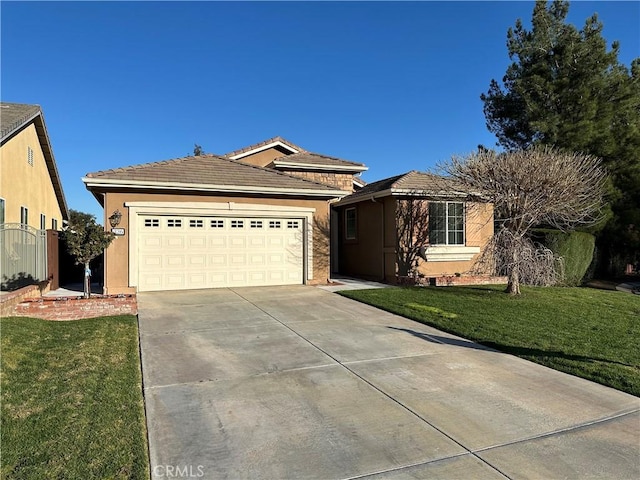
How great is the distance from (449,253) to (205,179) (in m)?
8.59

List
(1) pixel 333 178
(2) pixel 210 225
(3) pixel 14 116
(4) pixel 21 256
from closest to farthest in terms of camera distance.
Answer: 1. (4) pixel 21 256
2. (2) pixel 210 225
3. (3) pixel 14 116
4. (1) pixel 333 178

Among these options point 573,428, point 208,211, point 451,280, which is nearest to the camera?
point 573,428

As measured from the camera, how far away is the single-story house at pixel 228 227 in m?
12.0

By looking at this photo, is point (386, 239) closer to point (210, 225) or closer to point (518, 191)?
point (518, 191)

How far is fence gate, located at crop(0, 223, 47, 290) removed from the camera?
956 centimetres

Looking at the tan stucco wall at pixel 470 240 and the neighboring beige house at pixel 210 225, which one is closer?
the neighboring beige house at pixel 210 225

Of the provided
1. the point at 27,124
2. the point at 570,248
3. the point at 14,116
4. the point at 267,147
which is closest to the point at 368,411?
the point at 14,116

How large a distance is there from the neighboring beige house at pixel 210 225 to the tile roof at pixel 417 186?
78.2 inches

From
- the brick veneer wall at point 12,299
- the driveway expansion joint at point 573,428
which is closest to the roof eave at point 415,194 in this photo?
the driveway expansion joint at point 573,428

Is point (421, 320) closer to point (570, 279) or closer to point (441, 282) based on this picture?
point (441, 282)

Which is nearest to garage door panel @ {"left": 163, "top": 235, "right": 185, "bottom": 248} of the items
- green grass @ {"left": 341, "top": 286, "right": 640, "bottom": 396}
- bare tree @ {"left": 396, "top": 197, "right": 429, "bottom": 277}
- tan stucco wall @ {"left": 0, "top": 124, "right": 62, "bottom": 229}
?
→ tan stucco wall @ {"left": 0, "top": 124, "right": 62, "bottom": 229}

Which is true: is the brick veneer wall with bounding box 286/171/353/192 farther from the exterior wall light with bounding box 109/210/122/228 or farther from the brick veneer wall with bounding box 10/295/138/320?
the brick veneer wall with bounding box 10/295/138/320

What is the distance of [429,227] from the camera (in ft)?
49.9

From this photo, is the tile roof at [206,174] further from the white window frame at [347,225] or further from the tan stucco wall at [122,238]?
the white window frame at [347,225]
